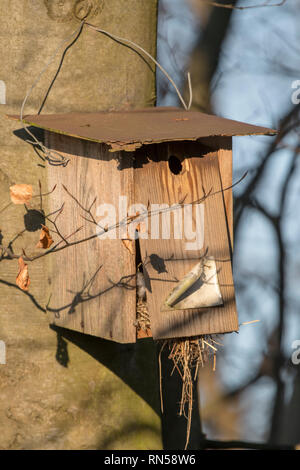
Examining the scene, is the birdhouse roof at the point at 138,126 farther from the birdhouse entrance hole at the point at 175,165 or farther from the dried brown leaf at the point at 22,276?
the dried brown leaf at the point at 22,276

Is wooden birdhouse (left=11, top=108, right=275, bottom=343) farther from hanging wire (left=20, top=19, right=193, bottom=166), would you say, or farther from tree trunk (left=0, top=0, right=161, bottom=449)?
tree trunk (left=0, top=0, right=161, bottom=449)

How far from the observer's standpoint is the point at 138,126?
273cm

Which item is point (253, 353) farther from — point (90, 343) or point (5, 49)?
point (5, 49)

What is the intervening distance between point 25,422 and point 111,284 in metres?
0.98

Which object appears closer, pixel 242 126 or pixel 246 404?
pixel 242 126

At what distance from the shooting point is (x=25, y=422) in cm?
311

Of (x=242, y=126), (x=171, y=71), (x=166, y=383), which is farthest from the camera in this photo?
(x=171, y=71)

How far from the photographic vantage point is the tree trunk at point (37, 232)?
10.1ft

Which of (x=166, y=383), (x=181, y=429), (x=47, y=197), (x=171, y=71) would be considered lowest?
(x=181, y=429)

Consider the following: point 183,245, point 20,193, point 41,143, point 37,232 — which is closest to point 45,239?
point 37,232

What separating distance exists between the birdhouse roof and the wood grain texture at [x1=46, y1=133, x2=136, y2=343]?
10 cm

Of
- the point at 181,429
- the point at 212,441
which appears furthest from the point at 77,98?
the point at 212,441

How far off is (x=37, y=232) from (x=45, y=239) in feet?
0.46

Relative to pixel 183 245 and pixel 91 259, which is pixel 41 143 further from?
pixel 183 245
